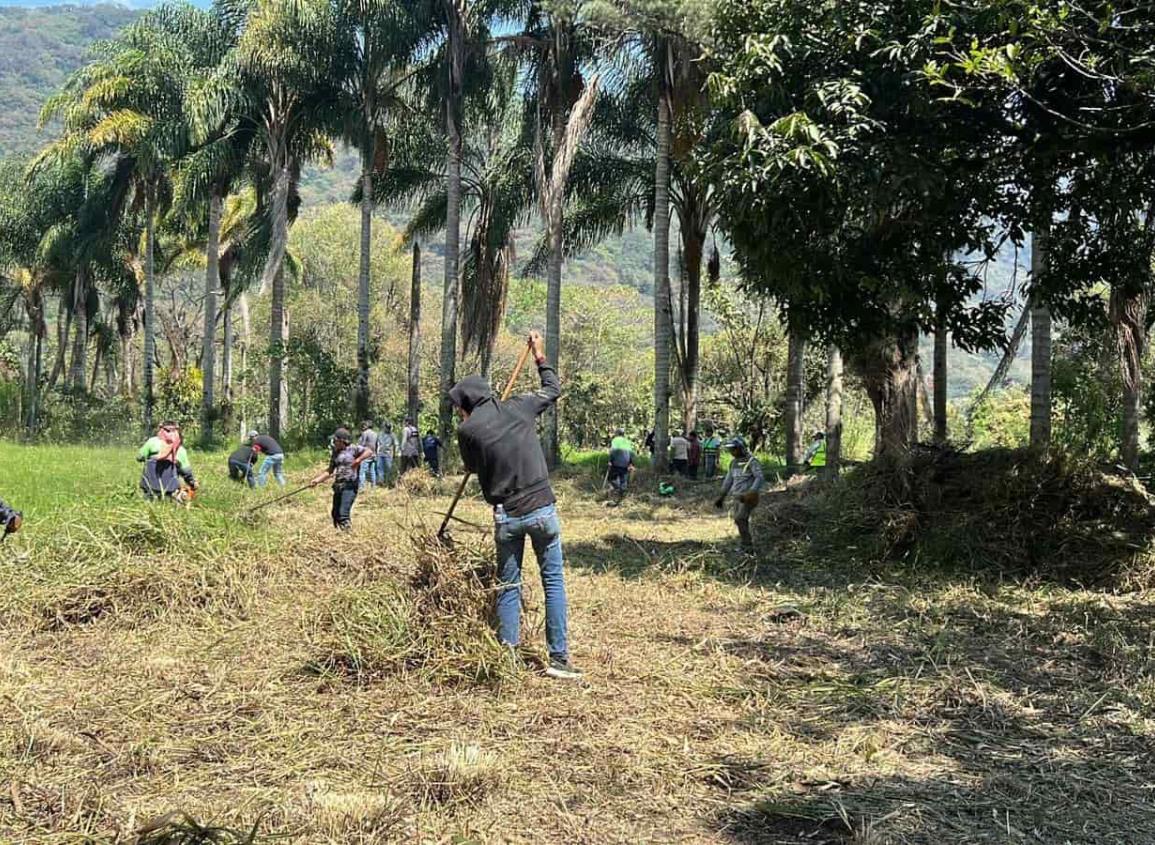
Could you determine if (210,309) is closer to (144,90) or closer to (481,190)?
(144,90)

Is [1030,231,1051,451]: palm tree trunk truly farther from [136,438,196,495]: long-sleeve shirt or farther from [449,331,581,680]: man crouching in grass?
[136,438,196,495]: long-sleeve shirt

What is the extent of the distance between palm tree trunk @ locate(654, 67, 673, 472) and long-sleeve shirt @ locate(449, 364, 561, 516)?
13.8m

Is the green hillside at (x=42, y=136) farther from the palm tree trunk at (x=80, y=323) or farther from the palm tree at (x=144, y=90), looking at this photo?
the palm tree at (x=144, y=90)

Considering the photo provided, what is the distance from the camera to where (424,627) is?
5.87 meters

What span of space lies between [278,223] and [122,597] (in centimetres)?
1821

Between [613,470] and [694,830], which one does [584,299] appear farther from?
[694,830]

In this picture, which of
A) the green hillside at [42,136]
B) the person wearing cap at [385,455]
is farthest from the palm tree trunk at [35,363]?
the green hillside at [42,136]

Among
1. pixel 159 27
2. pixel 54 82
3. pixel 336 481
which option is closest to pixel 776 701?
pixel 336 481

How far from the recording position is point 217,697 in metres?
5.43

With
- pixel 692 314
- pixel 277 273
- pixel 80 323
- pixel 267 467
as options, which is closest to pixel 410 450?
pixel 267 467

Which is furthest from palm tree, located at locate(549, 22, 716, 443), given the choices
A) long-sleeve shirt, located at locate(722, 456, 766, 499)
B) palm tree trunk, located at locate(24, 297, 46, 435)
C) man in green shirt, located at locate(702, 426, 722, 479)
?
palm tree trunk, located at locate(24, 297, 46, 435)

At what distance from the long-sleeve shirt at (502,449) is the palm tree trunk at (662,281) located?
13849mm

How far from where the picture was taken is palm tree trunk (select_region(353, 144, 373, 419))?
79.6ft

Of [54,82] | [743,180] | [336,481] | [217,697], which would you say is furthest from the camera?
[54,82]
